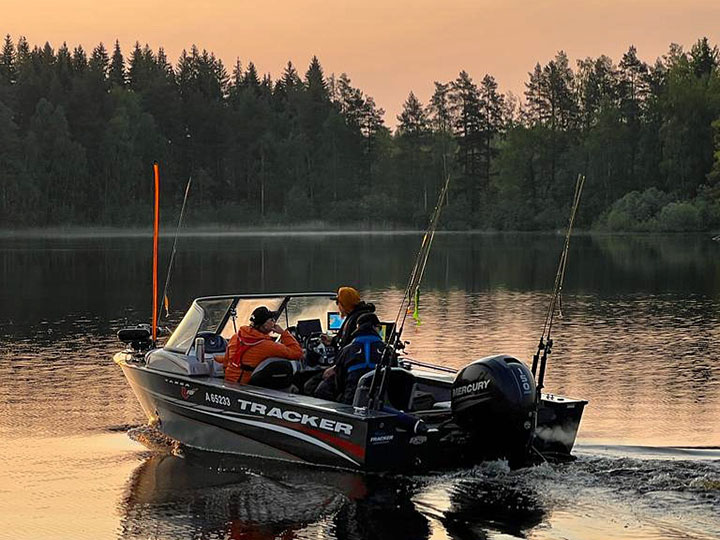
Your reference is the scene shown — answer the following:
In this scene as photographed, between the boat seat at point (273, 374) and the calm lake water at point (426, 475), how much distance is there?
2.67 feet

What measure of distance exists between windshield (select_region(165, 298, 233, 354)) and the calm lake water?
3.57ft

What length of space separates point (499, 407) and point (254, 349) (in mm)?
2869

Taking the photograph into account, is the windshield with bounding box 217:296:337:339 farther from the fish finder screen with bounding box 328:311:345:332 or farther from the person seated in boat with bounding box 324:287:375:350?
the person seated in boat with bounding box 324:287:375:350

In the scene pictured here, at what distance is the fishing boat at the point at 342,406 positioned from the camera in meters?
10.1

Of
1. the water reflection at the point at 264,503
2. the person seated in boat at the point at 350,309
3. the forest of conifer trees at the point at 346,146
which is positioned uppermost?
the forest of conifer trees at the point at 346,146

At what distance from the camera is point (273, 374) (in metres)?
11.6

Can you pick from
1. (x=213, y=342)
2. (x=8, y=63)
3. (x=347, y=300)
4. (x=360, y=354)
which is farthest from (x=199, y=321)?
(x=8, y=63)

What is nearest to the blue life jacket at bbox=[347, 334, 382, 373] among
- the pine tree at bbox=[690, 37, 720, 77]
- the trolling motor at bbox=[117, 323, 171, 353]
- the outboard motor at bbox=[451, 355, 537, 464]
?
the outboard motor at bbox=[451, 355, 537, 464]

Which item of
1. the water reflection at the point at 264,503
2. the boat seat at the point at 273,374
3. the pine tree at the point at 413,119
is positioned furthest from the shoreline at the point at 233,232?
the water reflection at the point at 264,503

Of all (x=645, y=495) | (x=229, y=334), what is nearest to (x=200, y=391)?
(x=229, y=334)

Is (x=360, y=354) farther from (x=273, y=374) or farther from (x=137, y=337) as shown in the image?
(x=137, y=337)

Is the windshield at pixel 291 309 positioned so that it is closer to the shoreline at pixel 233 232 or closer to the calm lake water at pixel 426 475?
the calm lake water at pixel 426 475

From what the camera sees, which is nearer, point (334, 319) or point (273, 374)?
point (273, 374)

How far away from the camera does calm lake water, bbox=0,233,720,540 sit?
30.6 feet
